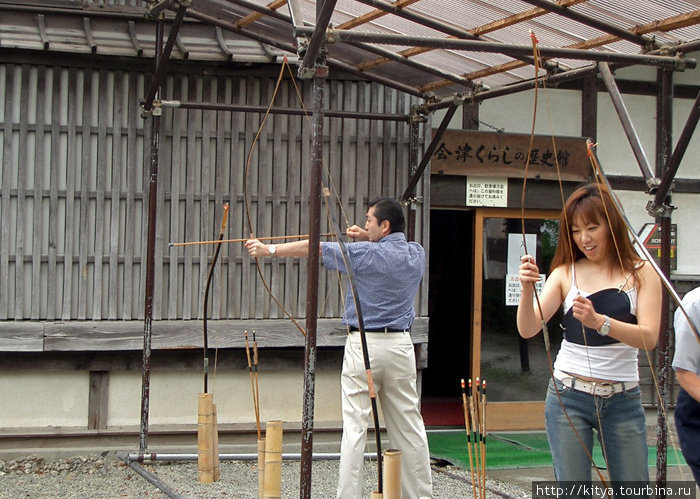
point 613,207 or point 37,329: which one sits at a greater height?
point 613,207

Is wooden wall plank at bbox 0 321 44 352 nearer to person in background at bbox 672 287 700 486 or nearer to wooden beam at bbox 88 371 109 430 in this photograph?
wooden beam at bbox 88 371 109 430

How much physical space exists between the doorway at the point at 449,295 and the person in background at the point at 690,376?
6.86 metres

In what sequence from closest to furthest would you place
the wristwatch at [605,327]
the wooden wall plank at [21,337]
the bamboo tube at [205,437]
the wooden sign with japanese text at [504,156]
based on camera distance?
the wristwatch at [605,327], the bamboo tube at [205,437], the wooden wall plank at [21,337], the wooden sign with japanese text at [504,156]

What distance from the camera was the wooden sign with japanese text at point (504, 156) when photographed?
735cm

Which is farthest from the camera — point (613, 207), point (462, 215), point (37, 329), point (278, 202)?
point (462, 215)

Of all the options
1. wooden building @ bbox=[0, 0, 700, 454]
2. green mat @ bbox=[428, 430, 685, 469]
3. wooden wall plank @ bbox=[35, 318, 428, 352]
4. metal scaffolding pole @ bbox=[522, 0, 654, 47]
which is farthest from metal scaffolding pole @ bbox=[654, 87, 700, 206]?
wooden wall plank @ bbox=[35, 318, 428, 352]

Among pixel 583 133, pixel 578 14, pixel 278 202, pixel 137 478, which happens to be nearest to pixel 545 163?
pixel 583 133

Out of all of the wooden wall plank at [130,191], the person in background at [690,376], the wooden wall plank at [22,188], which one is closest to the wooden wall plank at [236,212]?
the wooden wall plank at [130,191]

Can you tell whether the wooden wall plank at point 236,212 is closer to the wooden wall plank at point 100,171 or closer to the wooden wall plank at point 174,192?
the wooden wall plank at point 174,192

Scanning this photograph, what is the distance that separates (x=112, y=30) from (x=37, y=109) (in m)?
0.80

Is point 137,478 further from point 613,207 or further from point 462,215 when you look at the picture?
point 462,215

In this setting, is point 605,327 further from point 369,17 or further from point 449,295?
point 449,295

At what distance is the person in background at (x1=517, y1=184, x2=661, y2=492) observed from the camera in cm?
327

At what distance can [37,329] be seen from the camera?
627cm
